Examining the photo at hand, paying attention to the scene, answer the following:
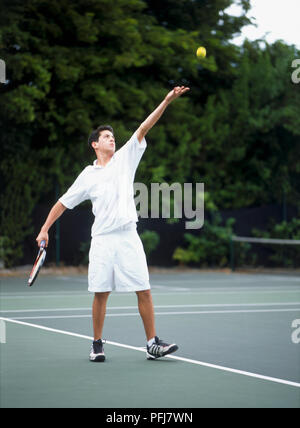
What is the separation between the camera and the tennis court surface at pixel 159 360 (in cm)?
590

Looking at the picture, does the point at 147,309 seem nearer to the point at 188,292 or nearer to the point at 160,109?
the point at 160,109

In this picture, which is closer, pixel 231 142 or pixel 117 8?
pixel 117 8

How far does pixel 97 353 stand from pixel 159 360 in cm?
53

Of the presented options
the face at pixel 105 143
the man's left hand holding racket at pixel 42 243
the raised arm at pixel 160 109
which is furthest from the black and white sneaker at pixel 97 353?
the raised arm at pixel 160 109

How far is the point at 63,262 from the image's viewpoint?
834 inches

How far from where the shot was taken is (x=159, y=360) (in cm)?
761

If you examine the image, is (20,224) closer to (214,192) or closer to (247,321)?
(214,192)

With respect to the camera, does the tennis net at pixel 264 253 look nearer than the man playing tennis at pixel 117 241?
No

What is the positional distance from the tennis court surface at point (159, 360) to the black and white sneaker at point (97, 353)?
0.08 metres

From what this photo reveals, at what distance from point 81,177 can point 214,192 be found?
1581 centimetres

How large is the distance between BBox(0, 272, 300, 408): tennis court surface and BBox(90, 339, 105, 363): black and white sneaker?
0.08 metres

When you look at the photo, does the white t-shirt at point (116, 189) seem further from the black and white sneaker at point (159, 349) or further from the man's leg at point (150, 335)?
the black and white sneaker at point (159, 349)

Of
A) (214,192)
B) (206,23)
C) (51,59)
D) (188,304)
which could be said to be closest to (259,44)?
(206,23)

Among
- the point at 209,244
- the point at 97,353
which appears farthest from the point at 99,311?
the point at 209,244
